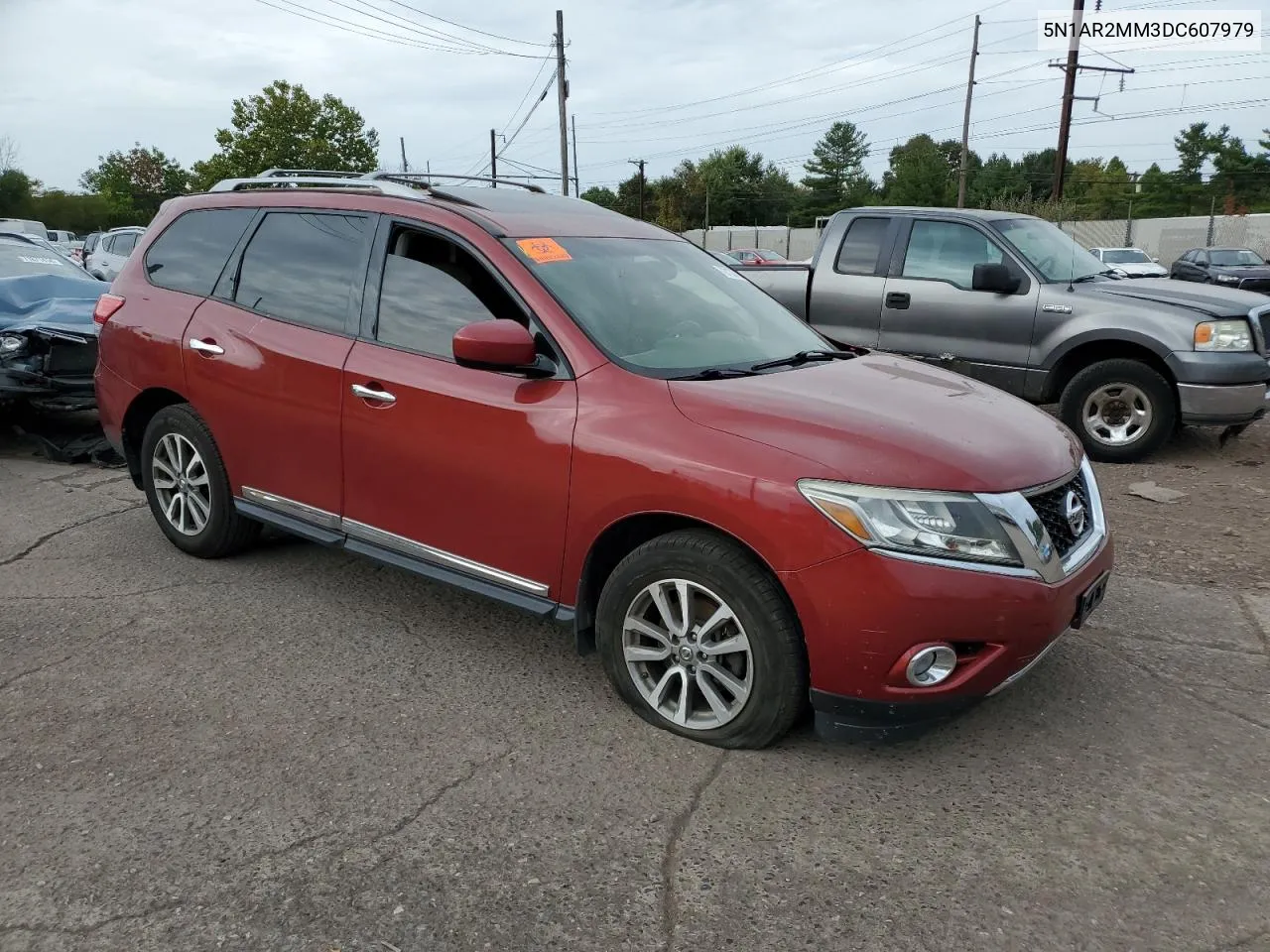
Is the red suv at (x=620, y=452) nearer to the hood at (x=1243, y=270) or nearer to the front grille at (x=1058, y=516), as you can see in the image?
the front grille at (x=1058, y=516)

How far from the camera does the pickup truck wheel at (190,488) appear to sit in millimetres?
4672

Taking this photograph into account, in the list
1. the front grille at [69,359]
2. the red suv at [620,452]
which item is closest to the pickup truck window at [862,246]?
the red suv at [620,452]

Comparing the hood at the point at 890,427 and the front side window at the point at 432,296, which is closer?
the hood at the point at 890,427

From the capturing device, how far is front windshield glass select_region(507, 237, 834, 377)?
3551mm

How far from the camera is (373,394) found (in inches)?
151

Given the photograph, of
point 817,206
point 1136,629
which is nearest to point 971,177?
point 817,206

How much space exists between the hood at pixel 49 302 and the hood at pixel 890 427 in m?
6.09

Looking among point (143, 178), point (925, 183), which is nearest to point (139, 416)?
point (925, 183)

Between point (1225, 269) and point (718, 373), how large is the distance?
2849 cm

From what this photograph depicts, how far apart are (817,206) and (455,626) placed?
312 feet

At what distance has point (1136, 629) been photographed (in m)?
4.23

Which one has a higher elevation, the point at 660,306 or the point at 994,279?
the point at 994,279

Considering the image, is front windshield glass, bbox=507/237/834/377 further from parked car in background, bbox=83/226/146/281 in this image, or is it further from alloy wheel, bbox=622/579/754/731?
parked car in background, bbox=83/226/146/281

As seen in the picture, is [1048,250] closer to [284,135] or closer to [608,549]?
[608,549]
